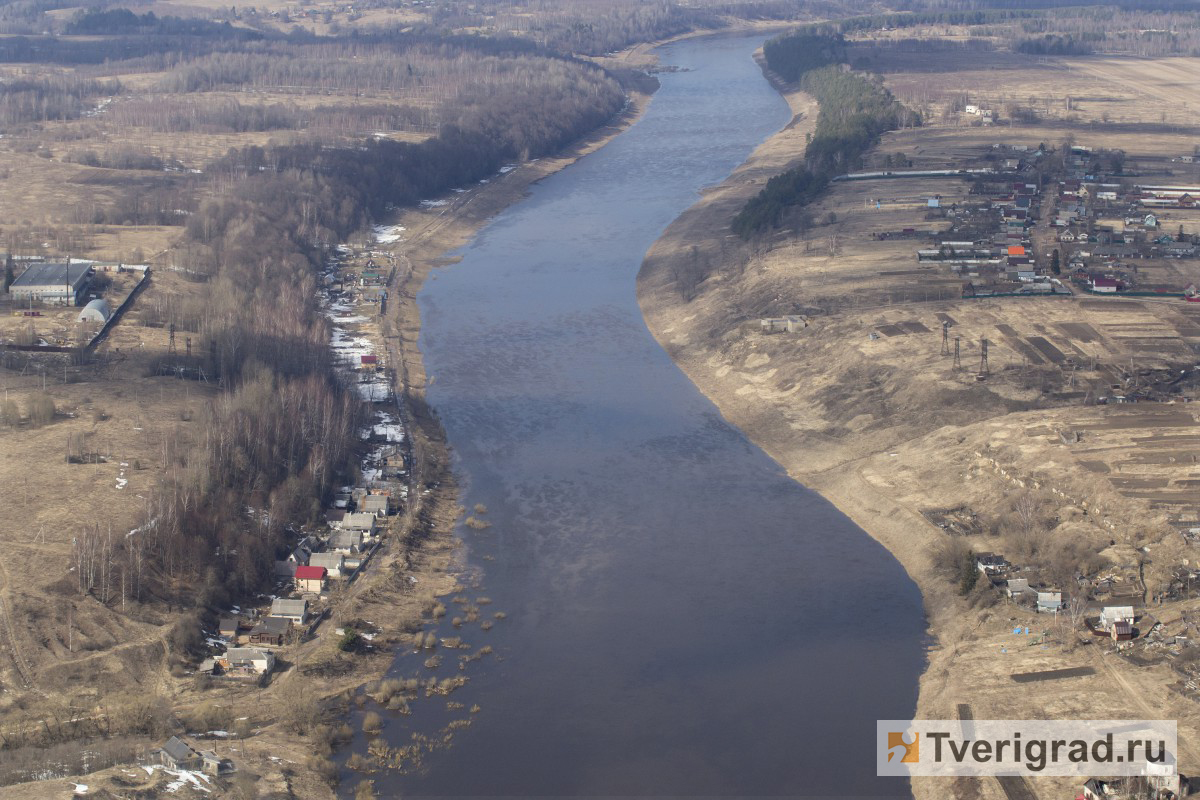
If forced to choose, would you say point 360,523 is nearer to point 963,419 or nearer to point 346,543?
point 346,543

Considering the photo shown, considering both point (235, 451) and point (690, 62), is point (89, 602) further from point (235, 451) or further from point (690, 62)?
point (690, 62)

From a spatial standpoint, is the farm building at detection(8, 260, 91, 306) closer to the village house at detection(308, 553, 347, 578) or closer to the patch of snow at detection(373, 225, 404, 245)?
the patch of snow at detection(373, 225, 404, 245)

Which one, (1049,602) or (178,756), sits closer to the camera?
(178,756)

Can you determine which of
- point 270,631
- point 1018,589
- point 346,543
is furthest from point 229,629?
point 1018,589

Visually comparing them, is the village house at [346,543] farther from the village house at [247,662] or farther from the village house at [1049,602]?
the village house at [1049,602]

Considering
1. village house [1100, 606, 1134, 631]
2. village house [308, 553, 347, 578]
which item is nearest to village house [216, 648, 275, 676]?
village house [308, 553, 347, 578]
